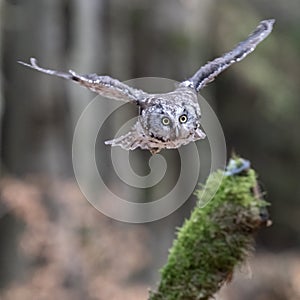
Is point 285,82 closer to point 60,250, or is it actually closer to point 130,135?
point 60,250

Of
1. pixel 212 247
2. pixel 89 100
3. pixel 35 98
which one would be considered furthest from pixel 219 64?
pixel 89 100

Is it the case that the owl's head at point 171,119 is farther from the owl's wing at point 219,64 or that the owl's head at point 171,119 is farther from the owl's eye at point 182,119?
the owl's wing at point 219,64

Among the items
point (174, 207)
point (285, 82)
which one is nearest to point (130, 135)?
point (174, 207)

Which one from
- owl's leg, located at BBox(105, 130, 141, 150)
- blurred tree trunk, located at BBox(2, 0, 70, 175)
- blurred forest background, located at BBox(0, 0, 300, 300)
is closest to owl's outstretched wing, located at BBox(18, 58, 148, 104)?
owl's leg, located at BBox(105, 130, 141, 150)

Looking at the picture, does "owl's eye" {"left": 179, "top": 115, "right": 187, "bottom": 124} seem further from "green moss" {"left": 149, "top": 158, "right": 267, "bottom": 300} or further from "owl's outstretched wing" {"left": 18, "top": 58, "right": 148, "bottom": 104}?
"green moss" {"left": 149, "top": 158, "right": 267, "bottom": 300}

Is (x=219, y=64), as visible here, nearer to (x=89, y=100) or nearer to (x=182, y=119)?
(x=182, y=119)

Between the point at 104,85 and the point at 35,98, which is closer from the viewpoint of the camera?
the point at 104,85

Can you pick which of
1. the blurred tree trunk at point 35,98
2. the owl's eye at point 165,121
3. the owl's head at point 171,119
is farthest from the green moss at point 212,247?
the blurred tree trunk at point 35,98
